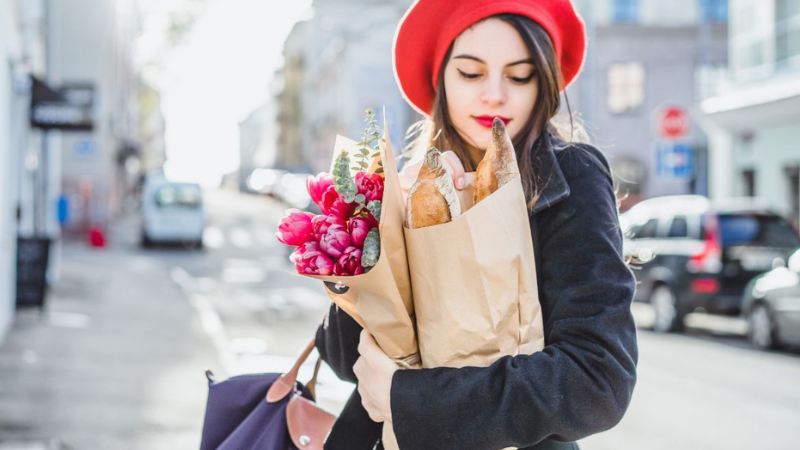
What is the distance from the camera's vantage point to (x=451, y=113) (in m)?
2.01

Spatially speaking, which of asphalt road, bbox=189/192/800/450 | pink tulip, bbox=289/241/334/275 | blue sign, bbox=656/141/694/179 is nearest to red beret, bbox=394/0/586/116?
pink tulip, bbox=289/241/334/275

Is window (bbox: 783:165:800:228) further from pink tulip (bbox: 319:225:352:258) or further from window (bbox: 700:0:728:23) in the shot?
pink tulip (bbox: 319:225:352:258)

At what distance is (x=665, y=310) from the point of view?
1247cm

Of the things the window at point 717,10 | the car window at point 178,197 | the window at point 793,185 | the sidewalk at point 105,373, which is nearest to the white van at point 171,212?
the car window at point 178,197

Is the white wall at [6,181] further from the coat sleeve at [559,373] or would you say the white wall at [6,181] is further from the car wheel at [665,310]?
the coat sleeve at [559,373]

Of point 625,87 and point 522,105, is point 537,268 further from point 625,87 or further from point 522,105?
point 625,87

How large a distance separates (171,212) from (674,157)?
15.3 m

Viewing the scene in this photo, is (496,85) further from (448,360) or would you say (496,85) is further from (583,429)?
(583,429)

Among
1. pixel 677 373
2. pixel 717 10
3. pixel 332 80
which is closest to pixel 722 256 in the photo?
pixel 677 373

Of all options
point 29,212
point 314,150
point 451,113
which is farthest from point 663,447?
point 314,150

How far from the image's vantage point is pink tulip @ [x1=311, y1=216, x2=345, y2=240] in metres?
1.65

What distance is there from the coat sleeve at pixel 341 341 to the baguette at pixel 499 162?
0.58 m

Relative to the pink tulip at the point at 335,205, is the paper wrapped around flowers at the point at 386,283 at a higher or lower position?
lower

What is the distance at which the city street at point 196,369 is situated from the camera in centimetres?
638
